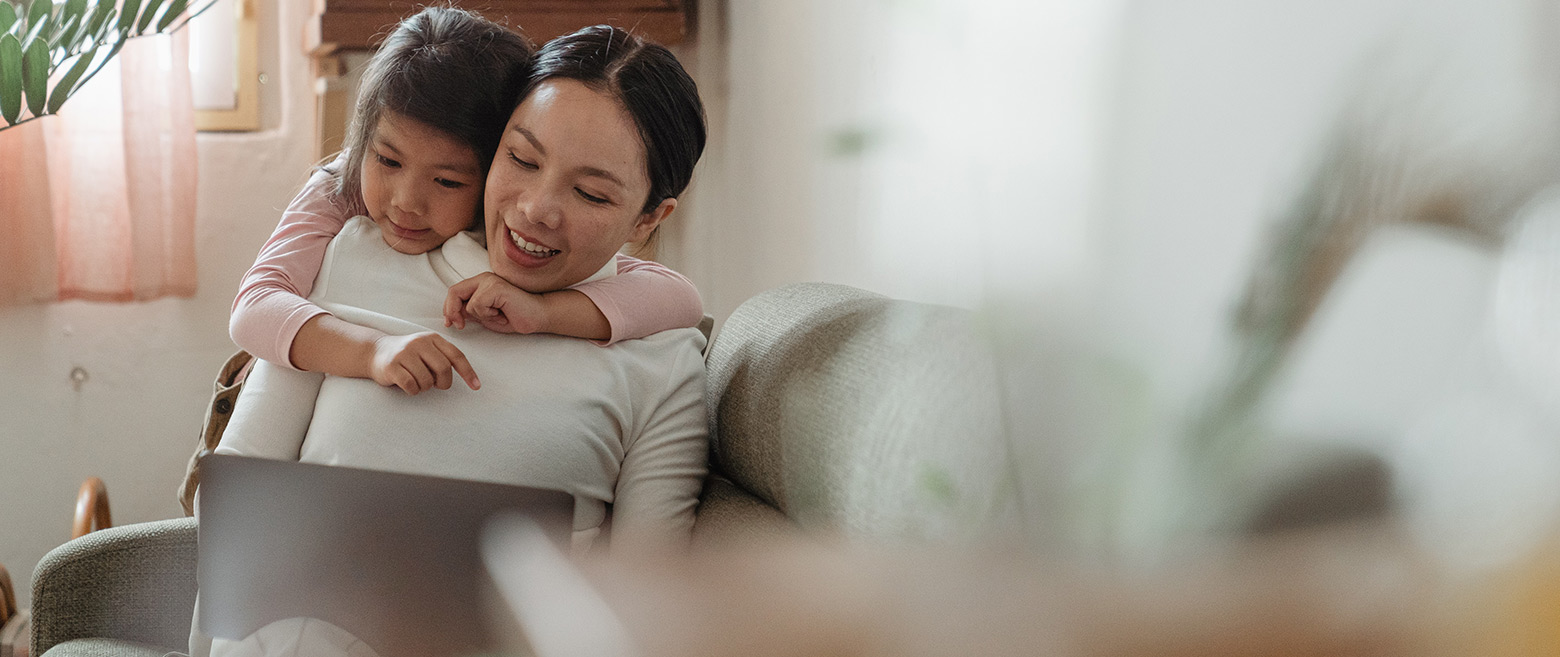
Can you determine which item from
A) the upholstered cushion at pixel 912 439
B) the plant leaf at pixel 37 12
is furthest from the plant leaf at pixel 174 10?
the upholstered cushion at pixel 912 439

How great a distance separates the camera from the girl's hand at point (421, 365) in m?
0.80

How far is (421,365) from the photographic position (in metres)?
0.81

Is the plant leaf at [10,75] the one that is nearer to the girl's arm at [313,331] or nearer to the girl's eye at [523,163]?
the girl's arm at [313,331]

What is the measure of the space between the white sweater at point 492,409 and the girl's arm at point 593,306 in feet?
0.07

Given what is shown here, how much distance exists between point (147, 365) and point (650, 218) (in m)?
1.91

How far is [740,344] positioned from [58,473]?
1969 millimetres

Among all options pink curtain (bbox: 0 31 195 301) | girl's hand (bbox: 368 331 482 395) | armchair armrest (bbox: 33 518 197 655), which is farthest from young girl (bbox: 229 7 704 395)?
pink curtain (bbox: 0 31 195 301)

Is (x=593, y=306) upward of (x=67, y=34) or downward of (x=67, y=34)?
downward

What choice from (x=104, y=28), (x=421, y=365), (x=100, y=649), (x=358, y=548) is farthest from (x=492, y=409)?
(x=104, y=28)

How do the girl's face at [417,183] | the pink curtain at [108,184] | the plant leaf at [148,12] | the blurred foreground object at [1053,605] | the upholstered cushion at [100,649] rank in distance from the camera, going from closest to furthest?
the blurred foreground object at [1053,605] → the girl's face at [417,183] → the upholstered cushion at [100,649] → the plant leaf at [148,12] → the pink curtain at [108,184]

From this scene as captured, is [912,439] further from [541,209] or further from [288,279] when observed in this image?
[288,279]

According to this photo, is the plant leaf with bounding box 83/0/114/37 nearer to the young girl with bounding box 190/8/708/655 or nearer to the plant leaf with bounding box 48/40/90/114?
the plant leaf with bounding box 48/40/90/114

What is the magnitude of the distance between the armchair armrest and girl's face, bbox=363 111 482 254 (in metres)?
0.52

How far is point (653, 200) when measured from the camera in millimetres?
904
